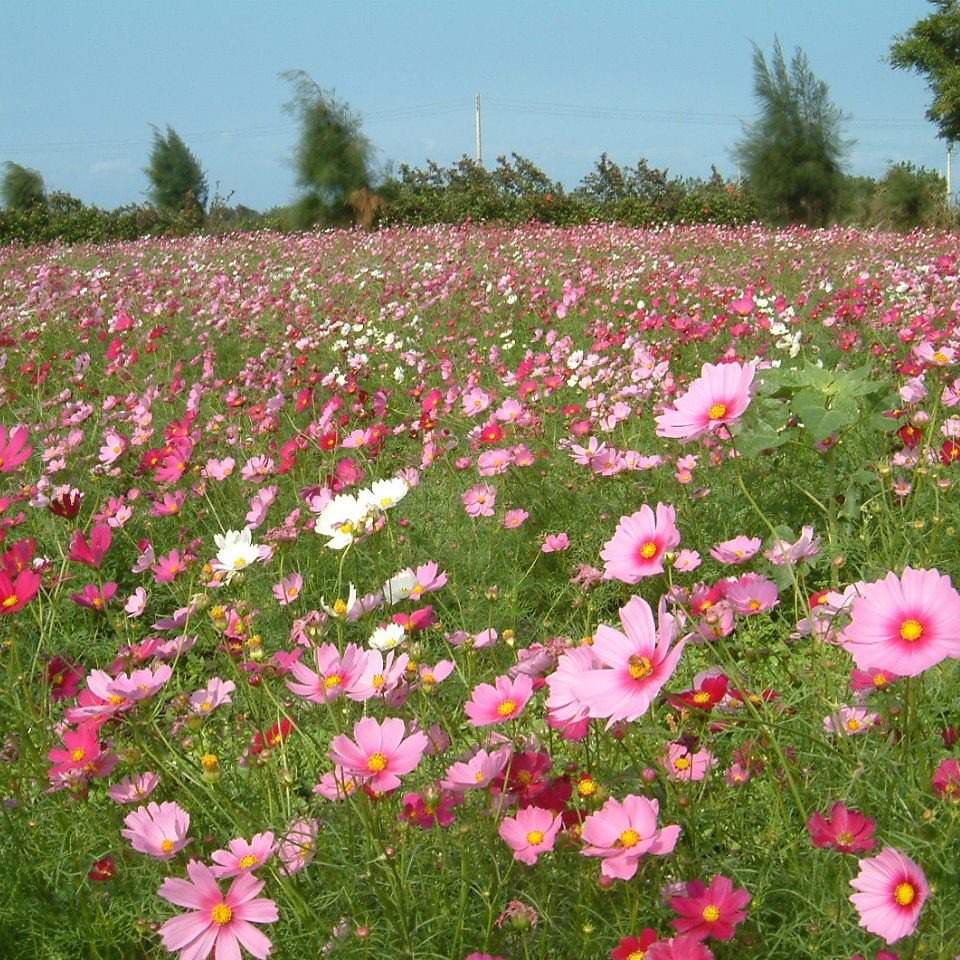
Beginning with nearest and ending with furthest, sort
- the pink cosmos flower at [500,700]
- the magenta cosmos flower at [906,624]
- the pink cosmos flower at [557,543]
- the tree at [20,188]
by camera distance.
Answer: the magenta cosmos flower at [906,624]
the pink cosmos flower at [500,700]
the pink cosmos flower at [557,543]
the tree at [20,188]

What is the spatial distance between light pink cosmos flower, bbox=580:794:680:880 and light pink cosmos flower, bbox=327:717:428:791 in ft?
0.60

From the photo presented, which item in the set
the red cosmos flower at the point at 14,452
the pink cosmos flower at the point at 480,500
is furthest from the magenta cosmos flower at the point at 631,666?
the pink cosmos flower at the point at 480,500

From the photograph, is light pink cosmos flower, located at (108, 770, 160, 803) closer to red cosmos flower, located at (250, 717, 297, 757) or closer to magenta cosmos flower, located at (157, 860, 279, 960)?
red cosmos flower, located at (250, 717, 297, 757)

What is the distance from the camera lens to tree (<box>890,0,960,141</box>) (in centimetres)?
1998

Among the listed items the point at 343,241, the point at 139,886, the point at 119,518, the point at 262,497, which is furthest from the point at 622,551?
the point at 343,241

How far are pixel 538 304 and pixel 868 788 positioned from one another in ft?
15.1

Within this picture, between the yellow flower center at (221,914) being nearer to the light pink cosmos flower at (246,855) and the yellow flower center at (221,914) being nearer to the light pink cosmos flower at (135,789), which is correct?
the light pink cosmos flower at (246,855)

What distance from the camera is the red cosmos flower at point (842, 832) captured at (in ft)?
2.57

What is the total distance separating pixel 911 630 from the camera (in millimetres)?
715

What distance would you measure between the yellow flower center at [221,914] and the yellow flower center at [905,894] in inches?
23.3

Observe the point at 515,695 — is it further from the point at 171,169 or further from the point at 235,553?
the point at 171,169

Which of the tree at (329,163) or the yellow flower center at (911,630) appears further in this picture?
the tree at (329,163)

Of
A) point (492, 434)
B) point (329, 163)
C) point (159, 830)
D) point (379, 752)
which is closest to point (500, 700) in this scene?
point (379, 752)

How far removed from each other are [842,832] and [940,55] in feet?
81.3
